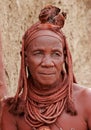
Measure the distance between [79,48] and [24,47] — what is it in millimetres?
5209

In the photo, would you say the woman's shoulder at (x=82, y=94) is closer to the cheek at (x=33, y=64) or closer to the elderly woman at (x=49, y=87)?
the elderly woman at (x=49, y=87)

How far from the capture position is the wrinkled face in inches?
171

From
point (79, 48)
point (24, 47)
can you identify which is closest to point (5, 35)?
point (79, 48)

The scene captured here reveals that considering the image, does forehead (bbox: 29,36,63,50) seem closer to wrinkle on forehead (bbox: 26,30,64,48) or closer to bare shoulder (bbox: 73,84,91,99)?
wrinkle on forehead (bbox: 26,30,64,48)

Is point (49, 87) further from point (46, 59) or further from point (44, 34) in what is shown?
point (44, 34)

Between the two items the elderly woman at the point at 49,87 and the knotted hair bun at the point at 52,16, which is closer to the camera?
the elderly woman at the point at 49,87

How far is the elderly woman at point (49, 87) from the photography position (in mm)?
4371

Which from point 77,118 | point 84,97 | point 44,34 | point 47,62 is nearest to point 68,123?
point 77,118

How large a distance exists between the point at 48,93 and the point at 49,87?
0.12 feet

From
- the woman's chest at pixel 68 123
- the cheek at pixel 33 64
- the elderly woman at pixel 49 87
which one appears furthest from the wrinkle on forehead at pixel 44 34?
the woman's chest at pixel 68 123

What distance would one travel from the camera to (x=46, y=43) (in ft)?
14.3

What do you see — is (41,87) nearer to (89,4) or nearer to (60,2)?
(60,2)

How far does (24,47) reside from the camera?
4473 mm

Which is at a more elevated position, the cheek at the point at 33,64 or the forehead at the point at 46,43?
the forehead at the point at 46,43
